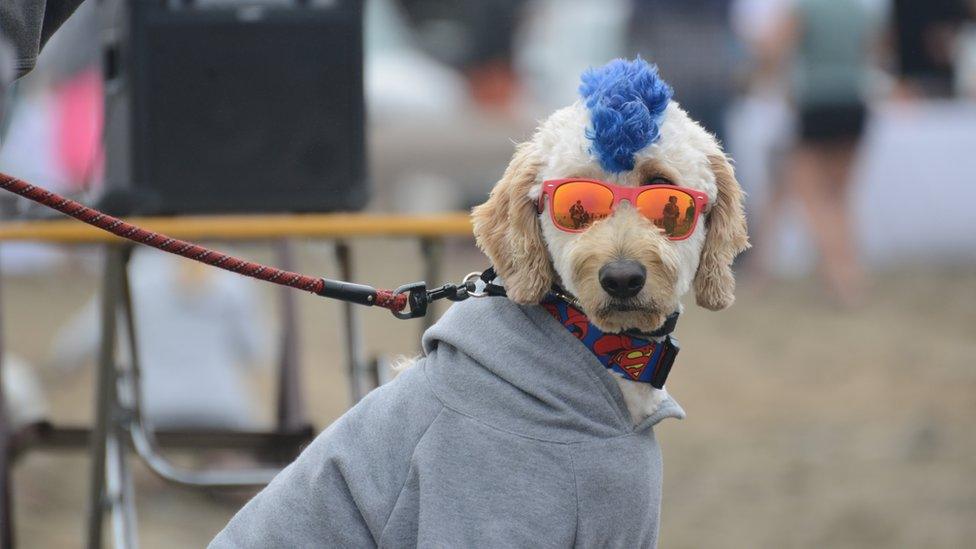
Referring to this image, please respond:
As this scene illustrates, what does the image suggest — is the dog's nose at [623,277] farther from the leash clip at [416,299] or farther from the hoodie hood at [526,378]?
the leash clip at [416,299]

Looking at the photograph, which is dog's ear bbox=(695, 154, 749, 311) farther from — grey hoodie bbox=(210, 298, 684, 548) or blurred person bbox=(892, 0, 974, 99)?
blurred person bbox=(892, 0, 974, 99)

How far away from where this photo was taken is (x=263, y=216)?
3.58 metres

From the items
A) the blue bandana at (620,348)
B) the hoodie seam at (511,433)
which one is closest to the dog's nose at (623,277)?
the blue bandana at (620,348)

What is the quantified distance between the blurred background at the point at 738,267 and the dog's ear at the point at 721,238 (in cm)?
139

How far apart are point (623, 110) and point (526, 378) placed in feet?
1.30

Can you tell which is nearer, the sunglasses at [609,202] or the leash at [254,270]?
the sunglasses at [609,202]

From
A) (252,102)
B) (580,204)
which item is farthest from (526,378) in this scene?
(252,102)

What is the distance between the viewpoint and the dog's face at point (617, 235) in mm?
1980

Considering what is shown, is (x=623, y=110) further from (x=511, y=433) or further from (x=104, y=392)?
(x=104, y=392)

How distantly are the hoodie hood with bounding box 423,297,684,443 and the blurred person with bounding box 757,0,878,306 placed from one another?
252 inches

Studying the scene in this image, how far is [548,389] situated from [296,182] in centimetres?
166

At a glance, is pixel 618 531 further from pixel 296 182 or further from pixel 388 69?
pixel 388 69

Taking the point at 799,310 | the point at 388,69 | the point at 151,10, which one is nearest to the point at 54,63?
the point at 388,69

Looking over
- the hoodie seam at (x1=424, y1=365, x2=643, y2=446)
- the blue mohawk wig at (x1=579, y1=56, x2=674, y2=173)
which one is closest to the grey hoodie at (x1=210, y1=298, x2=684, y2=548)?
the hoodie seam at (x1=424, y1=365, x2=643, y2=446)
